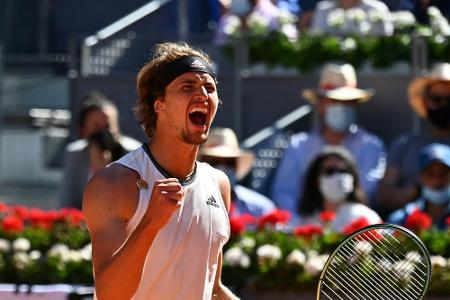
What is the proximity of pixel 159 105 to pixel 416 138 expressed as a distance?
6.11m

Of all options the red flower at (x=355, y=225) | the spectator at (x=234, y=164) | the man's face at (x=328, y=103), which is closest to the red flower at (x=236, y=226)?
the red flower at (x=355, y=225)

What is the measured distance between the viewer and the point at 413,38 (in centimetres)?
1185

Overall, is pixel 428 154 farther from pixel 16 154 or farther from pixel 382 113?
pixel 16 154

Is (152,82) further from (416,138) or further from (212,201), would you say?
(416,138)

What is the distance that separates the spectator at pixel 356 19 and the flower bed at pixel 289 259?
12.3ft

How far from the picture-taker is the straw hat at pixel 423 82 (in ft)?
36.0

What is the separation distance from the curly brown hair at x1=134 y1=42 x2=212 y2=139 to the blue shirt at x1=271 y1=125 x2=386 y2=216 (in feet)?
18.6

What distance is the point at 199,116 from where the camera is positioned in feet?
15.0

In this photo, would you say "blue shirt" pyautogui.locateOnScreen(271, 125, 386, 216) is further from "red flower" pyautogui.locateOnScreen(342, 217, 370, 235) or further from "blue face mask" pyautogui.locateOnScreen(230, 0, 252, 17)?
"blue face mask" pyautogui.locateOnScreen(230, 0, 252, 17)

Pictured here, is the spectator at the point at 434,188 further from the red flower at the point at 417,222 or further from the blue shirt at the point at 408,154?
the red flower at the point at 417,222

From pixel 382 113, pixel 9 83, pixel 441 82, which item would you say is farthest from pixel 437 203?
pixel 9 83

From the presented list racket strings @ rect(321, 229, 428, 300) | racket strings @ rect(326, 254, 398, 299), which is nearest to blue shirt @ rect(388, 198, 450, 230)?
racket strings @ rect(321, 229, 428, 300)

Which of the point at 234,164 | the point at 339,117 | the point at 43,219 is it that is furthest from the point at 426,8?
the point at 43,219

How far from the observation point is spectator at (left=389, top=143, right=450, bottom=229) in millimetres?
9680
